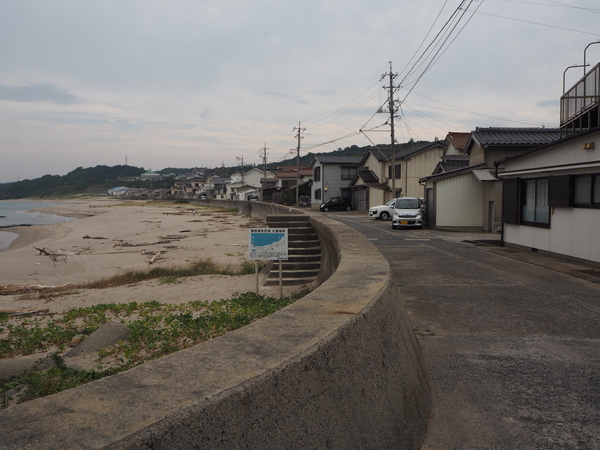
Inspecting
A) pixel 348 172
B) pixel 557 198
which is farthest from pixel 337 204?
pixel 557 198

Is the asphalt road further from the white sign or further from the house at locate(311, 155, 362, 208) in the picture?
the house at locate(311, 155, 362, 208)

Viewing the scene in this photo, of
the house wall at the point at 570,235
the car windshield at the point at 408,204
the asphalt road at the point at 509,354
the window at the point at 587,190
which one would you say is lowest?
the asphalt road at the point at 509,354

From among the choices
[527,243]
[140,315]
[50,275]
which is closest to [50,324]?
[140,315]

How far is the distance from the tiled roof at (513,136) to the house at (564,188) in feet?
23.8

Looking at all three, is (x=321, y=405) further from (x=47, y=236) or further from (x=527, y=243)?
(x=47, y=236)

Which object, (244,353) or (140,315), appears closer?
(244,353)

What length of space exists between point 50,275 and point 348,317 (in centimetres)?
1580

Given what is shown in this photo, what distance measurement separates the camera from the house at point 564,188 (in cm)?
1152

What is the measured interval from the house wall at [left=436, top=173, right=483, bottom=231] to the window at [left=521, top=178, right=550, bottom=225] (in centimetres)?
814

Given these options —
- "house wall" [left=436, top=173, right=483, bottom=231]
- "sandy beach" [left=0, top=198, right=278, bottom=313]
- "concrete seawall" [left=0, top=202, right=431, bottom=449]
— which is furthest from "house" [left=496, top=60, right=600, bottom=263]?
"concrete seawall" [left=0, top=202, right=431, bottom=449]

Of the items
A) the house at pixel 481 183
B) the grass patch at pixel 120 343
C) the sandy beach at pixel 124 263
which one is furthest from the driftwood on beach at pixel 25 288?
the house at pixel 481 183

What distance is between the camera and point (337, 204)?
165 ft

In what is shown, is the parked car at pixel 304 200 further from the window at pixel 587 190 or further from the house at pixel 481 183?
the window at pixel 587 190

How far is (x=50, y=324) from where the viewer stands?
7391mm
